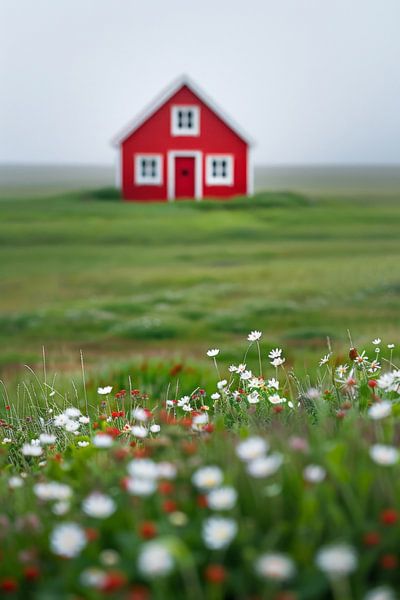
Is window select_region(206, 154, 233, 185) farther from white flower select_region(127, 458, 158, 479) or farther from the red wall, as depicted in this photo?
white flower select_region(127, 458, 158, 479)

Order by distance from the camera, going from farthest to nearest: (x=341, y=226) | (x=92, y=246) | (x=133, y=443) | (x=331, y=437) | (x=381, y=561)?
1. (x=341, y=226)
2. (x=92, y=246)
3. (x=133, y=443)
4. (x=331, y=437)
5. (x=381, y=561)

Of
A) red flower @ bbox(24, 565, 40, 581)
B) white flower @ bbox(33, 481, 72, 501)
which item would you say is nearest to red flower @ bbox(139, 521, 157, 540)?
red flower @ bbox(24, 565, 40, 581)

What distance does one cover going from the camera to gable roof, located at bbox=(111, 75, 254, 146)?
34.4m

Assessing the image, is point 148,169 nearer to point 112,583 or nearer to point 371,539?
point 371,539

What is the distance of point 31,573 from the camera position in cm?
248

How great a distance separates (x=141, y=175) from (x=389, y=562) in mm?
33394

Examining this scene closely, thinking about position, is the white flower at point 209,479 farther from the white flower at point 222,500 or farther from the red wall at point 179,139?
the red wall at point 179,139

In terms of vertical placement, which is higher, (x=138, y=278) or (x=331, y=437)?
(x=331, y=437)

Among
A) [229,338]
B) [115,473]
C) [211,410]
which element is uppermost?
[115,473]

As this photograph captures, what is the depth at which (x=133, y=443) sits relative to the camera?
186 inches

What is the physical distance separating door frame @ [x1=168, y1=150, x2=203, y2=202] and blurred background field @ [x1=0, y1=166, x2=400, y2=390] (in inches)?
58.9

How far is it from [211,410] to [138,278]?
15935mm

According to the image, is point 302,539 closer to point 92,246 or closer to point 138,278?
point 138,278

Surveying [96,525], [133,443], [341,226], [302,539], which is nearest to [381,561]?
[302,539]
